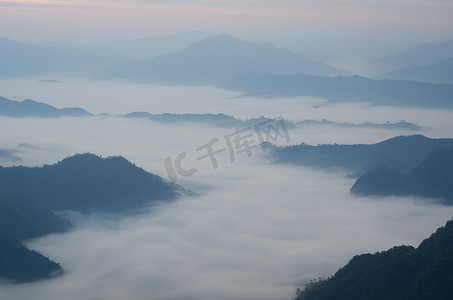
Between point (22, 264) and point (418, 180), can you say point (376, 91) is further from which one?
point (22, 264)

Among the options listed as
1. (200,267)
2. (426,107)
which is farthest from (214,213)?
(426,107)

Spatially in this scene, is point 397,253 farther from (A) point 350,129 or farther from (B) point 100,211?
(A) point 350,129

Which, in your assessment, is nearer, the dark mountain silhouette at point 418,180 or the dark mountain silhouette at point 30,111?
the dark mountain silhouette at point 418,180

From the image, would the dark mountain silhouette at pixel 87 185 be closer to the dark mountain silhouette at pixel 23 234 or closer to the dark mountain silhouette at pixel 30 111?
the dark mountain silhouette at pixel 23 234

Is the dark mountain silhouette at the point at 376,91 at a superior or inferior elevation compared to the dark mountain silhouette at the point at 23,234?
superior

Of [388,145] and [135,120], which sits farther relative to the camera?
[135,120]

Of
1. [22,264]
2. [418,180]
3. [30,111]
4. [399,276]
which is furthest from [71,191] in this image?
[30,111]

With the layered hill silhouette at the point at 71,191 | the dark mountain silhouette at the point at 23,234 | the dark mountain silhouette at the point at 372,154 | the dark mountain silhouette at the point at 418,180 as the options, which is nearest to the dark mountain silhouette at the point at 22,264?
the dark mountain silhouette at the point at 23,234

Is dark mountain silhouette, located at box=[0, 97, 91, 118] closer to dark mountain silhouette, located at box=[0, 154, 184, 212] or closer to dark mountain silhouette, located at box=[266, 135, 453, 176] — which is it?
dark mountain silhouette, located at box=[266, 135, 453, 176]

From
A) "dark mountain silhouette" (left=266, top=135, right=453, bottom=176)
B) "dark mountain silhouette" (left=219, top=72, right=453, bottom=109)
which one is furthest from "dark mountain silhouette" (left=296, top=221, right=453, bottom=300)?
"dark mountain silhouette" (left=219, top=72, right=453, bottom=109)
